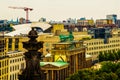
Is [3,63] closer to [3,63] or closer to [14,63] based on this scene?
[3,63]

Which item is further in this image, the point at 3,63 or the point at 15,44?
the point at 15,44

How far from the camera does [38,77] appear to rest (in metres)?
21.2

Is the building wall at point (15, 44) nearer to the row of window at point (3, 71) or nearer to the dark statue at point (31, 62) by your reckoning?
the row of window at point (3, 71)

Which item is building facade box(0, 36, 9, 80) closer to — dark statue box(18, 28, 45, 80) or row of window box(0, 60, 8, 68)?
row of window box(0, 60, 8, 68)

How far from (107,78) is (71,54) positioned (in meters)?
28.6

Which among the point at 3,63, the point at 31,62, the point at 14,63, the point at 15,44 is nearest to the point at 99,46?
the point at 15,44

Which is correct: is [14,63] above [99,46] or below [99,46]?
above

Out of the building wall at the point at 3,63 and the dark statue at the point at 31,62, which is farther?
the building wall at the point at 3,63

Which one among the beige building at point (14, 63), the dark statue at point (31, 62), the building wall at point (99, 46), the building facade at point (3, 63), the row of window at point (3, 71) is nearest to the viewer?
the dark statue at point (31, 62)

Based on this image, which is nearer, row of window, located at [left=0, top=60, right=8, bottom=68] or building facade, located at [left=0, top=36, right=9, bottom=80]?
row of window, located at [left=0, top=60, right=8, bottom=68]

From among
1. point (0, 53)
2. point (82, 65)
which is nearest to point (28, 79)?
point (0, 53)

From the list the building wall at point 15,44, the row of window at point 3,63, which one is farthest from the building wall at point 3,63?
the building wall at point 15,44

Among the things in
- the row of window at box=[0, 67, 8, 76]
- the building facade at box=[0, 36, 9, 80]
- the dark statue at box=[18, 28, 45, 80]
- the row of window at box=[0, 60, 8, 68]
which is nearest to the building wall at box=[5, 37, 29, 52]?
the row of window at box=[0, 60, 8, 68]

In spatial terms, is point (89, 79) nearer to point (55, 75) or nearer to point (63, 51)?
point (55, 75)
